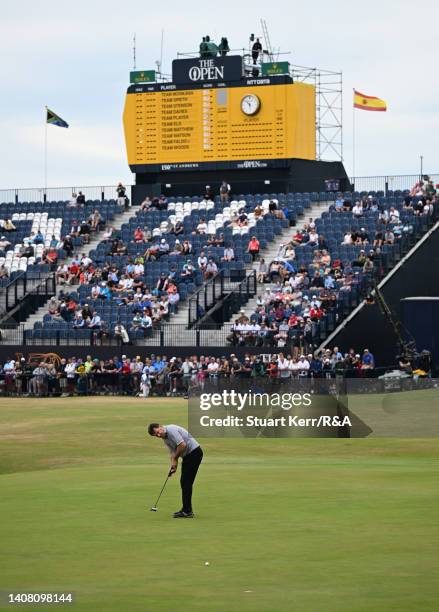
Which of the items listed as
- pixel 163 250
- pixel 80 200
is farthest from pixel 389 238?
pixel 80 200

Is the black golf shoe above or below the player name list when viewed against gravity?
below

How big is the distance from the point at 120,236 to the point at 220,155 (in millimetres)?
5763

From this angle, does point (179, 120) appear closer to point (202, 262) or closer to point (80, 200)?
point (80, 200)

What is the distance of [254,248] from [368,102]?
10.9 metres

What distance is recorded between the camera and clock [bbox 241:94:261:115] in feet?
183

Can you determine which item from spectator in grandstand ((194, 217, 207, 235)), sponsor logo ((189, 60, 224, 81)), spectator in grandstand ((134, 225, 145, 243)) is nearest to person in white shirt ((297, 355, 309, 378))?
spectator in grandstand ((194, 217, 207, 235))

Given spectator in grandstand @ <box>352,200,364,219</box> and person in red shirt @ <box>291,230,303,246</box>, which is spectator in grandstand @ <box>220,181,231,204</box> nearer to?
person in red shirt @ <box>291,230,303,246</box>

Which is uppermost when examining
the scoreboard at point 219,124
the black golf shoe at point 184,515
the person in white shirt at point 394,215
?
the scoreboard at point 219,124

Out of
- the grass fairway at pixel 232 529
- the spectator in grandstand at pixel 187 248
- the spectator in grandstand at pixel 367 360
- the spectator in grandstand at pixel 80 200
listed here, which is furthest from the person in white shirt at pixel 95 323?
the grass fairway at pixel 232 529

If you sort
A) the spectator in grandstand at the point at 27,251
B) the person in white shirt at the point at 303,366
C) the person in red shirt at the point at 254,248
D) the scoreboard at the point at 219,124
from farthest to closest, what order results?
the spectator in grandstand at the point at 27,251
the scoreboard at the point at 219,124
the person in red shirt at the point at 254,248
the person in white shirt at the point at 303,366

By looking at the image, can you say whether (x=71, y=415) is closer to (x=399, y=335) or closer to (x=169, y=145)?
(x=399, y=335)

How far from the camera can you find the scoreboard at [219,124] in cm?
5553

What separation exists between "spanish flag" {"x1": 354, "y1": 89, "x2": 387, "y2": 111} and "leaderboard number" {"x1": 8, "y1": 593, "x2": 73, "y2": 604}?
4749 cm

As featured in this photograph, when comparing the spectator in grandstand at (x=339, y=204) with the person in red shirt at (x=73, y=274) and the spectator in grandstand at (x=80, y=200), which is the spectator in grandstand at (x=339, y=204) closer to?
the person in red shirt at (x=73, y=274)
